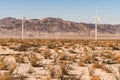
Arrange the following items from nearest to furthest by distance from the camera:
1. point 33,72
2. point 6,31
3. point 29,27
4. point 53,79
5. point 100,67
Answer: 1. point 53,79
2. point 33,72
3. point 100,67
4. point 6,31
5. point 29,27

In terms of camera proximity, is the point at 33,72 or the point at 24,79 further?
the point at 33,72

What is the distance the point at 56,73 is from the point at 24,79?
3.86 feet

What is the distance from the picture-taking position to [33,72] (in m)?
11.3

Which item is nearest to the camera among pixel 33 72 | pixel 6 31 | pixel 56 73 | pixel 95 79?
pixel 95 79

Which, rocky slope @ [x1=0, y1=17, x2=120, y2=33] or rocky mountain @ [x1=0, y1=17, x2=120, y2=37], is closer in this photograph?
rocky mountain @ [x1=0, y1=17, x2=120, y2=37]

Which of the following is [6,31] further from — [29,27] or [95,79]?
[95,79]

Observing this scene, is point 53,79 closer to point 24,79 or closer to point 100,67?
point 24,79

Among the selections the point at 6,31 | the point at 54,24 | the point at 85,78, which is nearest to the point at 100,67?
the point at 85,78

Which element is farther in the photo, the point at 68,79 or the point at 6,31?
the point at 6,31

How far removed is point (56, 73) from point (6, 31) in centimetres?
14303

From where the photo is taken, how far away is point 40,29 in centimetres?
15912

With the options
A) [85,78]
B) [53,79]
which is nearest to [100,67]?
[85,78]

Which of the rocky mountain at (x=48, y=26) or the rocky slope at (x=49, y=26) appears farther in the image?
the rocky slope at (x=49, y=26)

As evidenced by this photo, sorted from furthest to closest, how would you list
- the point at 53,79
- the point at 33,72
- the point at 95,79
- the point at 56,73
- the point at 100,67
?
the point at 100,67 < the point at 33,72 < the point at 56,73 < the point at 53,79 < the point at 95,79
